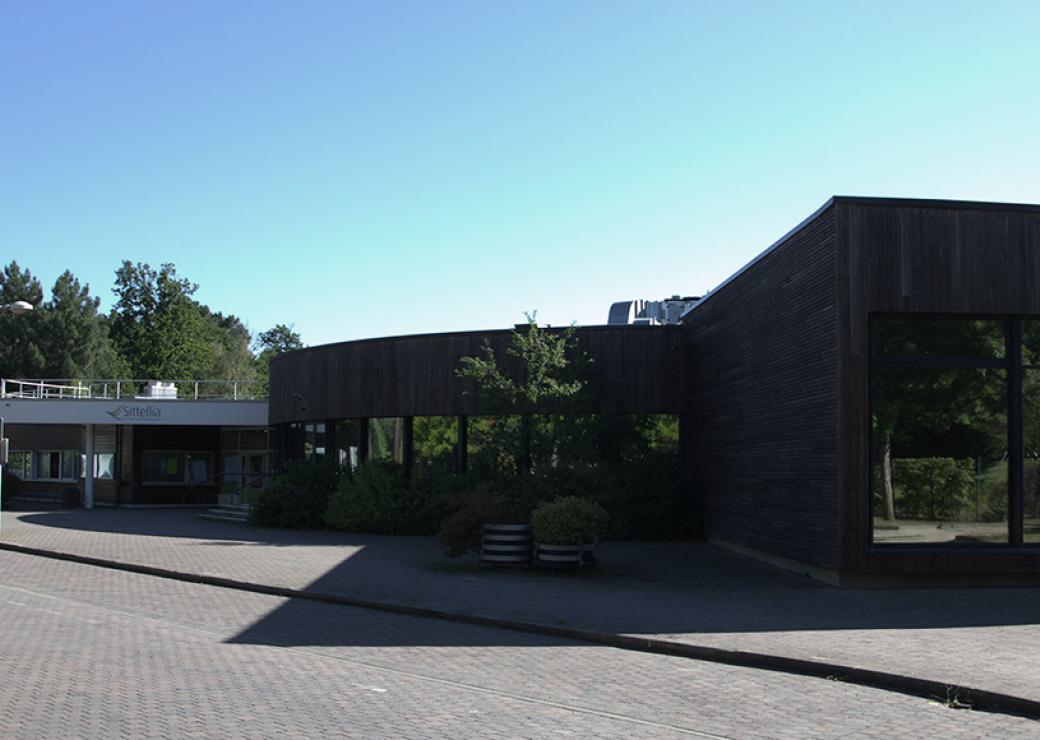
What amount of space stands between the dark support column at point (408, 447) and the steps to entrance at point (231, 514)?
5.76m

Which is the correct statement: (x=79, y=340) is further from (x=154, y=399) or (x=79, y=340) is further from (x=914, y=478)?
(x=914, y=478)

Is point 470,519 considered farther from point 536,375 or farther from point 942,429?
point 942,429

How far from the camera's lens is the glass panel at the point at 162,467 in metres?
40.0

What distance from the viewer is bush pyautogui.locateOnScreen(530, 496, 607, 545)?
54.7ft

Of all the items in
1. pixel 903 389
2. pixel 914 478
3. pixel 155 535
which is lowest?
pixel 155 535

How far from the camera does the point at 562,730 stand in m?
7.33

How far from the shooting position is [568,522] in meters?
16.7

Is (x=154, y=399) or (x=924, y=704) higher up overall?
(x=154, y=399)

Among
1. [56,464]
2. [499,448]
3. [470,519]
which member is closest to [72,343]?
[56,464]

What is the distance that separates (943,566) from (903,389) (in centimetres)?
251

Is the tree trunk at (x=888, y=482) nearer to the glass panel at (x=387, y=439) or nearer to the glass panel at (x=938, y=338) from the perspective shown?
the glass panel at (x=938, y=338)

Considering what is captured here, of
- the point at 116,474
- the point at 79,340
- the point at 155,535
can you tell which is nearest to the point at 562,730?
the point at 155,535

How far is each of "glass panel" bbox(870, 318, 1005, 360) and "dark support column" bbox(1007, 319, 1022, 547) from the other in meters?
0.16

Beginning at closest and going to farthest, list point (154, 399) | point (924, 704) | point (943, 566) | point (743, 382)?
point (924, 704) → point (943, 566) → point (743, 382) → point (154, 399)
